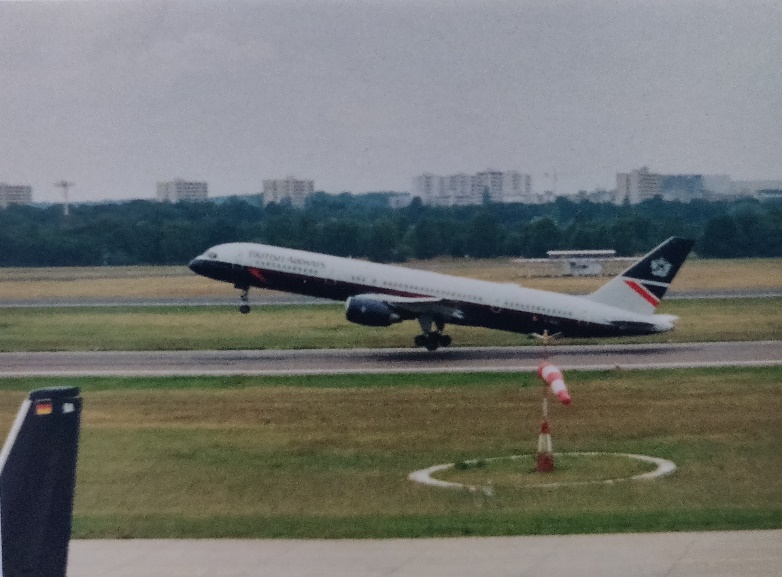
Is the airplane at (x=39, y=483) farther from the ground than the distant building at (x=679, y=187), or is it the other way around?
the distant building at (x=679, y=187)

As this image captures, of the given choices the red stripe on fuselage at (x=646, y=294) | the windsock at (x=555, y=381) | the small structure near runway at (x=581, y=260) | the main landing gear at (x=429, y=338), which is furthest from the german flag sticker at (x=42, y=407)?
the small structure near runway at (x=581, y=260)

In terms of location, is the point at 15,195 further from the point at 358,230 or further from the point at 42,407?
the point at 42,407

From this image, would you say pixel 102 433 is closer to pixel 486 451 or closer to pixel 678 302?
pixel 486 451

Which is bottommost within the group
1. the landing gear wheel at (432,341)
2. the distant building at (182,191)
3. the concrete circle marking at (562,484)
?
the concrete circle marking at (562,484)

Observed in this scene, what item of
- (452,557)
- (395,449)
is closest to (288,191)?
(395,449)

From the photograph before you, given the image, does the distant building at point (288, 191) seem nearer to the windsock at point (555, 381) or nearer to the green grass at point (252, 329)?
the green grass at point (252, 329)

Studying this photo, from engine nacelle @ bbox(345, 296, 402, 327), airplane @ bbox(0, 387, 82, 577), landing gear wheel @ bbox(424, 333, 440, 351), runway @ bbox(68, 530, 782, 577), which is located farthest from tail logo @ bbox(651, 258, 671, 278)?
airplane @ bbox(0, 387, 82, 577)

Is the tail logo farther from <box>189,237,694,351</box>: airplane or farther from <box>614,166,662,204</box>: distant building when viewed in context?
<box>614,166,662,204</box>: distant building

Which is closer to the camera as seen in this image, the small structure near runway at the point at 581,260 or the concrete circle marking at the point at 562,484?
the concrete circle marking at the point at 562,484
